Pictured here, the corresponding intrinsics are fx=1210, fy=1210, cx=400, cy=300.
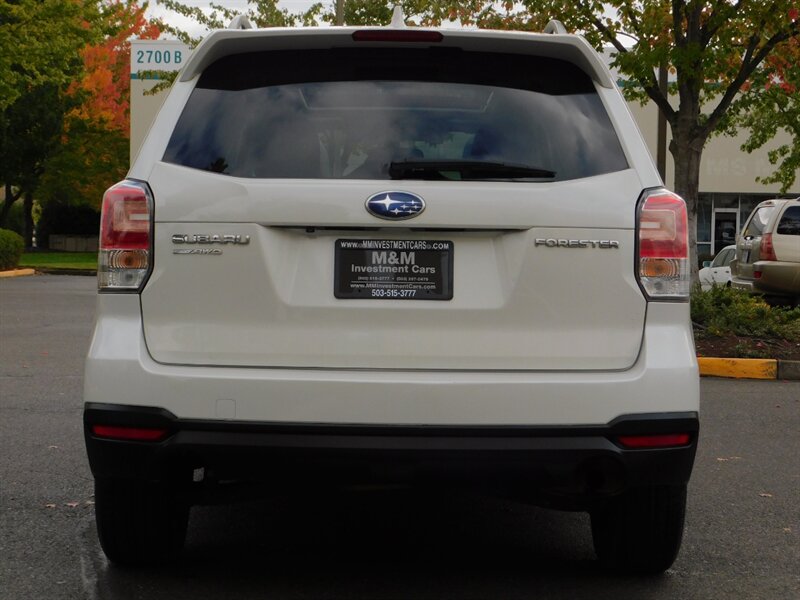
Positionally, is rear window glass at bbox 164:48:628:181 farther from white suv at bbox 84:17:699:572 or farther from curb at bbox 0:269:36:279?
curb at bbox 0:269:36:279

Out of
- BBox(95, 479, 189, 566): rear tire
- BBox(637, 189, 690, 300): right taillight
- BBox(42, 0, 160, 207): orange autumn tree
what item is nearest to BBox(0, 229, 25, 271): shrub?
BBox(42, 0, 160, 207): orange autumn tree

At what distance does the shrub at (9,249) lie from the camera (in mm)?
29484

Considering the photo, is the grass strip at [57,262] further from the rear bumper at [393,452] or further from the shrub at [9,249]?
the rear bumper at [393,452]

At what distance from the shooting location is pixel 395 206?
3682 mm

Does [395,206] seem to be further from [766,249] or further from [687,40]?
[766,249]

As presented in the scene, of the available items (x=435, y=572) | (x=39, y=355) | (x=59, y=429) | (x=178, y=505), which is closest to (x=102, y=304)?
(x=178, y=505)

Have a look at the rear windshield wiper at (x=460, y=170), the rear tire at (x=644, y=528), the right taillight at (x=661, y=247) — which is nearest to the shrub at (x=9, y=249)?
the rear tire at (x=644, y=528)

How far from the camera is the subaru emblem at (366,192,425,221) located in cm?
368

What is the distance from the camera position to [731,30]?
43.1 feet

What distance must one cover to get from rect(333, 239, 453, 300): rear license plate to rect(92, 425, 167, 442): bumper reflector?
27.4 inches

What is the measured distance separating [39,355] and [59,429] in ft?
15.1

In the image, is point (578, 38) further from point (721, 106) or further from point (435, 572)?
point (721, 106)

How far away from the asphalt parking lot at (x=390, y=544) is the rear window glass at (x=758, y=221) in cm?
1107

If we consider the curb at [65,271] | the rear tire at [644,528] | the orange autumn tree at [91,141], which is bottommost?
the rear tire at [644,528]
